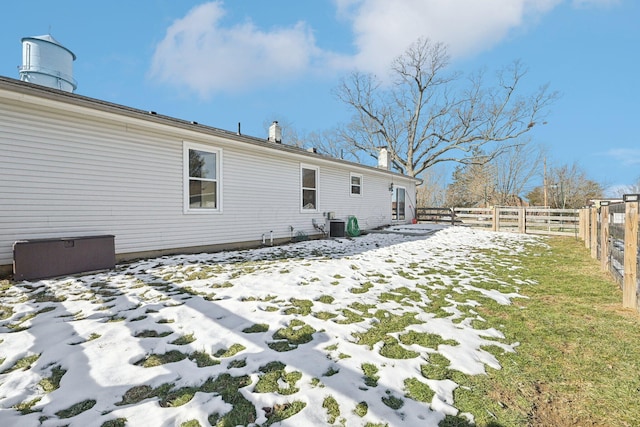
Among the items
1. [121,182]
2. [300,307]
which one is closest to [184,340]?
[300,307]

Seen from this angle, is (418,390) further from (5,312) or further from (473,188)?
(473,188)

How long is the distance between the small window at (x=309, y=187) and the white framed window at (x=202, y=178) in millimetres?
3161

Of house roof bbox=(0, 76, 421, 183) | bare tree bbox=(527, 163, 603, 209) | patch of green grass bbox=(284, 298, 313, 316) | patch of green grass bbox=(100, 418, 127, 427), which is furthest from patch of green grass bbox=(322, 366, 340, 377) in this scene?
bare tree bbox=(527, 163, 603, 209)

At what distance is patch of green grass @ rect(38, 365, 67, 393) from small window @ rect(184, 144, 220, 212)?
508 centimetres

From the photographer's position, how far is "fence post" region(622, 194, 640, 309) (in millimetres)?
3551

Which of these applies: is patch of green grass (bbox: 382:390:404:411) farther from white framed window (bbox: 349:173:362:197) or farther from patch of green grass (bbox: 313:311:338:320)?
white framed window (bbox: 349:173:362:197)

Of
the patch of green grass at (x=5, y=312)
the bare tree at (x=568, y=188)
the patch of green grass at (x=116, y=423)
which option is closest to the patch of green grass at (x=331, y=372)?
the patch of green grass at (x=116, y=423)

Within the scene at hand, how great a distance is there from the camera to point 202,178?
286 inches

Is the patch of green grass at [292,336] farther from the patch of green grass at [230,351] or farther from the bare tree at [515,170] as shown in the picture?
the bare tree at [515,170]

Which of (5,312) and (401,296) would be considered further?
(401,296)

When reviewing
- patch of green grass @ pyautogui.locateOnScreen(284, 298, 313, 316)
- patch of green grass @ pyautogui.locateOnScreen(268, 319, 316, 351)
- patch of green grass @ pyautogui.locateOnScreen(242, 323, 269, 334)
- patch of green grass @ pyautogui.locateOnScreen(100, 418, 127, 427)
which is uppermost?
patch of green grass @ pyautogui.locateOnScreen(284, 298, 313, 316)

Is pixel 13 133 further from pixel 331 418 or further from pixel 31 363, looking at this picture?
pixel 331 418

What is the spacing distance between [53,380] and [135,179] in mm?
4869

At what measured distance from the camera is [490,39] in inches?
774
